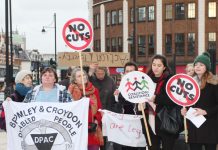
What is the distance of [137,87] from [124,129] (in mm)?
1221

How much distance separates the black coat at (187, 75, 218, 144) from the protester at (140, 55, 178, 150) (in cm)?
31

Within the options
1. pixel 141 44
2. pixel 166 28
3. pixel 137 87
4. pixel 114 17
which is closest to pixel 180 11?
pixel 166 28

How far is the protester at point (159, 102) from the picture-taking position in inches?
258

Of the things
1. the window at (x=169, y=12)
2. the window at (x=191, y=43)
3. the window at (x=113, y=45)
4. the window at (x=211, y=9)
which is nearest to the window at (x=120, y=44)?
the window at (x=113, y=45)

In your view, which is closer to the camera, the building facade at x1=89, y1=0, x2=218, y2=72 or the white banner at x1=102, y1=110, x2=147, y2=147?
the white banner at x1=102, y1=110, x2=147, y2=147

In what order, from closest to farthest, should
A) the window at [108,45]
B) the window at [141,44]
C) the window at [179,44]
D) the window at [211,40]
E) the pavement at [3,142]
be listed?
the pavement at [3,142]
the window at [211,40]
the window at [179,44]
the window at [141,44]
the window at [108,45]

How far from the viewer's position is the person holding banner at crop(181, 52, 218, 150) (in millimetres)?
6371

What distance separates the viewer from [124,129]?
26.3 feet

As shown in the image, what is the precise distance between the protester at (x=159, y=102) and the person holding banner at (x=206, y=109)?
25 cm

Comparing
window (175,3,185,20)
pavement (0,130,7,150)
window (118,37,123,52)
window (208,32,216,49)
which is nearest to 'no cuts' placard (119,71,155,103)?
pavement (0,130,7,150)

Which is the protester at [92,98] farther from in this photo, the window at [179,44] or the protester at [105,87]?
the window at [179,44]

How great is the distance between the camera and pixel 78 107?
21.5 ft

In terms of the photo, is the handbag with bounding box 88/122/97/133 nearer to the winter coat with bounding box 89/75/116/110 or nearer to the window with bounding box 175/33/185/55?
the winter coat with bounding box 89/75/116/110

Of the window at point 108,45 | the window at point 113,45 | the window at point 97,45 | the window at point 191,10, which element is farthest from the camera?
the window at point 97,45
